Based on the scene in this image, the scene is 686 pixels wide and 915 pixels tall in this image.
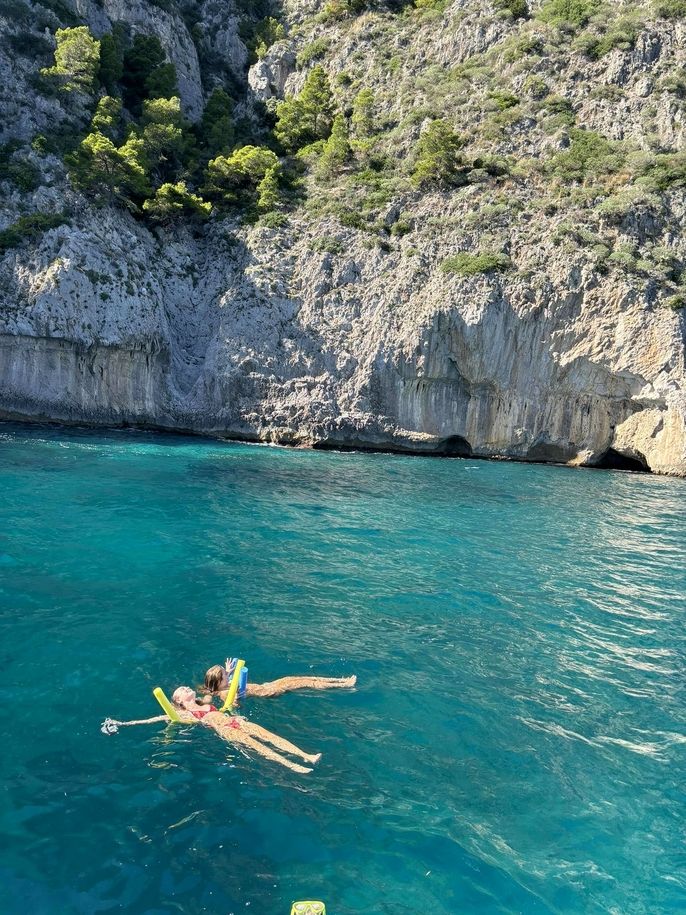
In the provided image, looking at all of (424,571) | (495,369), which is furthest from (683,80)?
(424,571)

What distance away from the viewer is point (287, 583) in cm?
1237

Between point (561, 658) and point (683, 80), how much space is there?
126 feet

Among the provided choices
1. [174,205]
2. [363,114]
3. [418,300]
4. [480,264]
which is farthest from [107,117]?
[480,264]

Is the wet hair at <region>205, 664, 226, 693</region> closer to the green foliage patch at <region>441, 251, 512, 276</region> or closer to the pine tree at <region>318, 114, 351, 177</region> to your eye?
the green foliage patch at <region>441, 251, 512, 276</region>

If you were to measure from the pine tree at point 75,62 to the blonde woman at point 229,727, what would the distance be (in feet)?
145

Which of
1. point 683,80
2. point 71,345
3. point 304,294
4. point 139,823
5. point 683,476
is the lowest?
point 139,823

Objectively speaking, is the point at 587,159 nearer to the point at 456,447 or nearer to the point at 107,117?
the point at 456,447

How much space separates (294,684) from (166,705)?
69.0 inches

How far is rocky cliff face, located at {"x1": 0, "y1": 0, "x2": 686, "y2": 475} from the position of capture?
30953mm

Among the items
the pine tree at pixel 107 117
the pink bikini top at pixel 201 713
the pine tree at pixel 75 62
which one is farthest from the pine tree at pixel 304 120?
the pink bikini top at pixel 201 713

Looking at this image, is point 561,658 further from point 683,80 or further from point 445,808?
point 683,80

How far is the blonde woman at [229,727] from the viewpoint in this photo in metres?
6.90

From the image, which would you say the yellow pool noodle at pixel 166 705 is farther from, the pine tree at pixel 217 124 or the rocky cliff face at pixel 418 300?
the pine tree at pixel 217 124

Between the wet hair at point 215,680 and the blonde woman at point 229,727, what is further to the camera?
the wet hair at point 215,680
